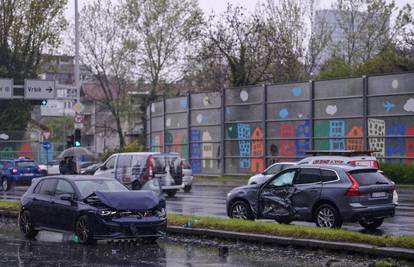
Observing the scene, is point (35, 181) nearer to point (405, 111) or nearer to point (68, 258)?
point (68, 258)

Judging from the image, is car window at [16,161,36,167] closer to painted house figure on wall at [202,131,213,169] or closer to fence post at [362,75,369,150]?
painted house figure on wall at [202,131,213,169]

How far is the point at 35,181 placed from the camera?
18328mm

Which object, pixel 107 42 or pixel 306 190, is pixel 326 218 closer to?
pixel 306 190

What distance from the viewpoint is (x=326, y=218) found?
1748 cm

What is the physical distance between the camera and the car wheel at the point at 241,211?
19.3m

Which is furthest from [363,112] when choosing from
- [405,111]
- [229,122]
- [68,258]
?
[68,258]

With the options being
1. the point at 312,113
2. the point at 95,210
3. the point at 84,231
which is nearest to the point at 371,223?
the point at 95,210

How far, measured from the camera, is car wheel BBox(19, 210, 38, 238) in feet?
58.3

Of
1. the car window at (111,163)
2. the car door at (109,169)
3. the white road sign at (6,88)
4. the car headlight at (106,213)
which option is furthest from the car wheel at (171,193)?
the car headlight at (106,213)

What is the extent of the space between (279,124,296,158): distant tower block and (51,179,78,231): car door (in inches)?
1075

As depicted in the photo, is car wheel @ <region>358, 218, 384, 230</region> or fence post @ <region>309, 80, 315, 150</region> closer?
car wheel @ <region>358, 218, 384, 230</region>

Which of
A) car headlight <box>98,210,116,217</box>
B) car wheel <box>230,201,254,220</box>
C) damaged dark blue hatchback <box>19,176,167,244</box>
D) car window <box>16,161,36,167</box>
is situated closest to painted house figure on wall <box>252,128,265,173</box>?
car window <box>16,161,36,167</box>

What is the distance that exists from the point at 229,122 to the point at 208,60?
8534 mm

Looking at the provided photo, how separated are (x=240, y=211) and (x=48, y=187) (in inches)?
192
